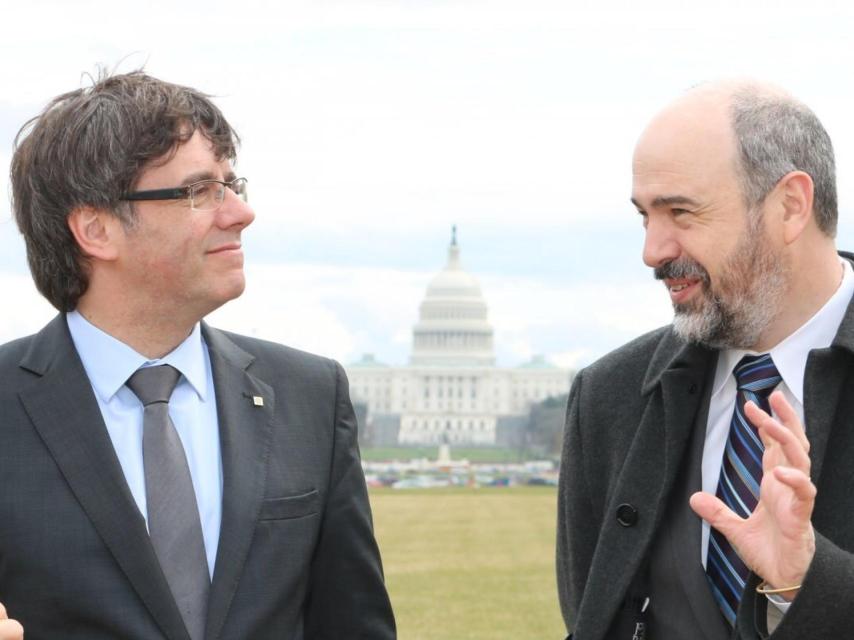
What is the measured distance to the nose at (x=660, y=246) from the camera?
432 cm

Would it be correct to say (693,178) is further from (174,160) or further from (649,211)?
(174,160)

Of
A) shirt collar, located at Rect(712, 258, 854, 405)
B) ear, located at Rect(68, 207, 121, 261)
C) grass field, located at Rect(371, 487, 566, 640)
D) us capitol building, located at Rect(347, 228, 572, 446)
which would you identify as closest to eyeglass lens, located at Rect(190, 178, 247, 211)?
ear, located at Rect(68, 207, 121, 261)

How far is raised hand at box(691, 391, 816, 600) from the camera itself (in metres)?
3.78

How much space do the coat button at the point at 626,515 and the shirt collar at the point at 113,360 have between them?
4.17 ft

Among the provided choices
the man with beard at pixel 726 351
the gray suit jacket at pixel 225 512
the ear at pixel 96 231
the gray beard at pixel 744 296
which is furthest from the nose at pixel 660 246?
the ear at pixel 96 231

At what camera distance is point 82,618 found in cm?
412

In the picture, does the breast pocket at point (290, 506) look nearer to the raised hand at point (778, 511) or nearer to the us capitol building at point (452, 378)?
the raised hand at point (778, 511)

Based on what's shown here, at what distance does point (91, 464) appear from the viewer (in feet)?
13.9

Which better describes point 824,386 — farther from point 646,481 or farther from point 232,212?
point 232,212

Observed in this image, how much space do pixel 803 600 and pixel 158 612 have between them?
168cm

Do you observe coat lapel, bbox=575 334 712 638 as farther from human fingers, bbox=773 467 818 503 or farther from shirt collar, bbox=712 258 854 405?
human fingers, bbox=773 467 818 503

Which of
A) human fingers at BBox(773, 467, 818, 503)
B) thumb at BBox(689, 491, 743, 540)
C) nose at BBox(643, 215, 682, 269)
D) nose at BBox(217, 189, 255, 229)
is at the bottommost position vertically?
thumb at BBox(689, 491, 743, 540)

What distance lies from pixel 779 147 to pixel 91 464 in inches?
83.2

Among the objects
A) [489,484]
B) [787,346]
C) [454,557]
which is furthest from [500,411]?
[787,346]
